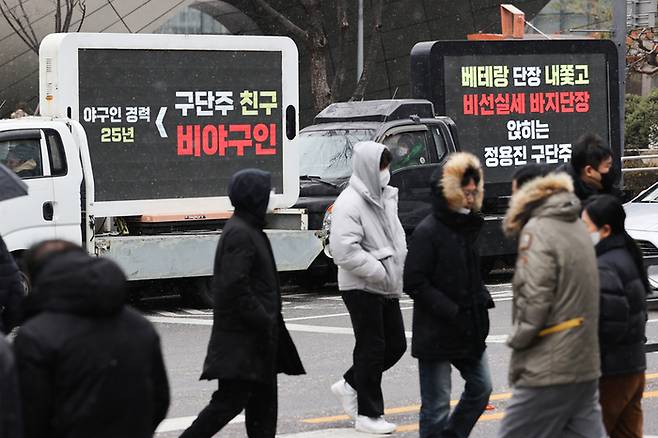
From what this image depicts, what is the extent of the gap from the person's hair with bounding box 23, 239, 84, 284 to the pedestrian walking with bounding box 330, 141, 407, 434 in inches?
143

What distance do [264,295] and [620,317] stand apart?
6.03 feet

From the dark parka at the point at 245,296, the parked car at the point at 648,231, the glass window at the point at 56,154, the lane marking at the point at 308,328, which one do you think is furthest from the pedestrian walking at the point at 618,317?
the glass window at the point at 56,154

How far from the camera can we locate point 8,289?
694cm

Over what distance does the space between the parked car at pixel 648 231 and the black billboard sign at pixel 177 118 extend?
391cm

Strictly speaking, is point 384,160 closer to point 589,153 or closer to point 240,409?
point 589,153

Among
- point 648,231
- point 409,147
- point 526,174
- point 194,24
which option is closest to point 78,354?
point 526,174

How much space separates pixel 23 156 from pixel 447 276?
7316mm

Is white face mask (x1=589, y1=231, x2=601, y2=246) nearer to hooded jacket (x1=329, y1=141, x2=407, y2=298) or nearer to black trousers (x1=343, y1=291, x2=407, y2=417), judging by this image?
hooded jacket (x1=329, y1=141, x2=407, y2=298)

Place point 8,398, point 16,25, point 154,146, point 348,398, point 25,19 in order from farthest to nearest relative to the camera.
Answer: point 16,25 < point 25,19 < point 154,146 < point 348,398 < point 8,398

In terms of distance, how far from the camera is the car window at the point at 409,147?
1568 cm

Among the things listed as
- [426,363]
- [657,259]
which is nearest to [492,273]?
[657,259]

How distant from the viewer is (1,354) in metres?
4.09

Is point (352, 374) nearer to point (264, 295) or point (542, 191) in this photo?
point (264, 295)

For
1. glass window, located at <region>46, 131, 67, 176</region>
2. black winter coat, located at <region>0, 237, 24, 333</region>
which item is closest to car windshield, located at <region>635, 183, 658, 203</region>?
glass window, located at <region>46, 131, 67, 176</region>
